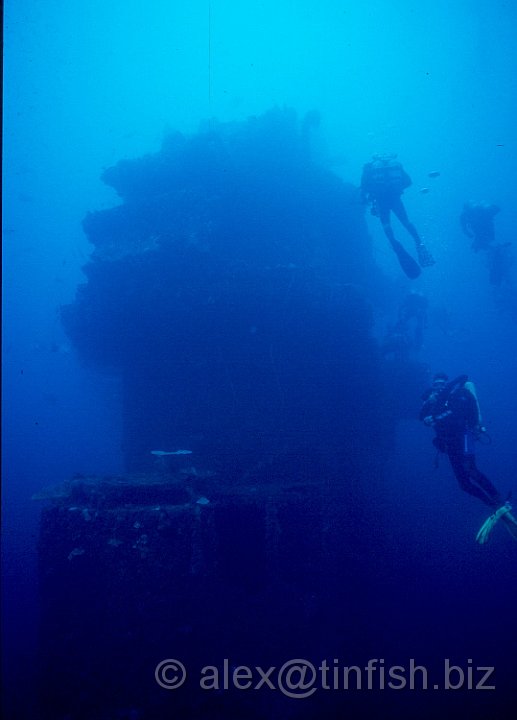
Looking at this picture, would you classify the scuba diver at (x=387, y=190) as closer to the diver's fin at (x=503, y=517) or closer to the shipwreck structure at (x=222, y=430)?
the shipwreck structure at (x=222, y=430)

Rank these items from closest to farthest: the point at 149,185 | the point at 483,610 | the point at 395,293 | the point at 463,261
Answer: the point at 483,610, the point at 149,185, the point at 395,293, the point at 463,261

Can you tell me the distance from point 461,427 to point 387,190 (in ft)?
20.1

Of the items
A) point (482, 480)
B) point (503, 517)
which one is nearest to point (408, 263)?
point (482, 480)

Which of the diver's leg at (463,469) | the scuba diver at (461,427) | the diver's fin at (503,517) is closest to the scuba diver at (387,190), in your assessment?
the scuba diver at (461,427)

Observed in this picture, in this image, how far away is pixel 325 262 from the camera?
10.1 metres

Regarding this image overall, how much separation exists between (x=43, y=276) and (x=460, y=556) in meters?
63.7

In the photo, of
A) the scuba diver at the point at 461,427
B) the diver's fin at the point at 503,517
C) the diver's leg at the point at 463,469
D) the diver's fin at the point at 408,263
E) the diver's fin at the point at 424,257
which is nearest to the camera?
the diver's fin at the point at 503,517

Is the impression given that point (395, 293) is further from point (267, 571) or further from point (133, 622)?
point (133, 622)

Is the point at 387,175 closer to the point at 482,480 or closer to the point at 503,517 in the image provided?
the point at 482,480

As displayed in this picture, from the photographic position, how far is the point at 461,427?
7602 mm

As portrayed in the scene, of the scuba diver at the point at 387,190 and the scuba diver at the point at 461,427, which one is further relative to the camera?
the scuba diver at the point at 387,190

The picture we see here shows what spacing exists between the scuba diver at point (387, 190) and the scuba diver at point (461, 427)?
3.73m

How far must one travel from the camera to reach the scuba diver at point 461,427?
7.43m

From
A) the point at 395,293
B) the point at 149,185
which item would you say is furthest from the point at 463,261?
the point at 149,185
